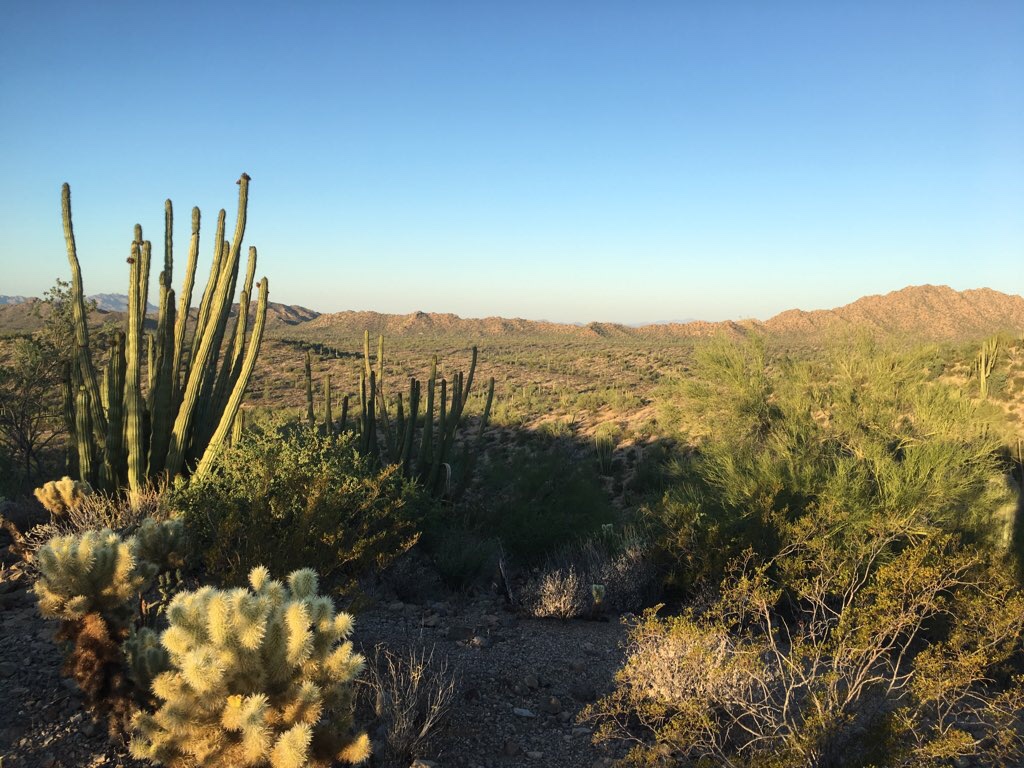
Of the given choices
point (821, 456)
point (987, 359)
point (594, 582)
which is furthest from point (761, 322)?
Result: point (594, 582)

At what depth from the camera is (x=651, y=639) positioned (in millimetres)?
5062

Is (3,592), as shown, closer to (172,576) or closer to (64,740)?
(172,576)

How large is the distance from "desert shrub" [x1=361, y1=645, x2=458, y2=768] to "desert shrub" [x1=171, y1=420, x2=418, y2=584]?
4.62ft

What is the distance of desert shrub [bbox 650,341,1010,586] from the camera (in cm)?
802

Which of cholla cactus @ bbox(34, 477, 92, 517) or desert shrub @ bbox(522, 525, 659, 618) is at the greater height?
cholla cactus @ bbox(34, 477, 92, 517)

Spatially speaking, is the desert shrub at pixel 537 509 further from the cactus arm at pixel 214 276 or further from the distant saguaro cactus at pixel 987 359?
the distant saguaro cactus at pixel 987 359

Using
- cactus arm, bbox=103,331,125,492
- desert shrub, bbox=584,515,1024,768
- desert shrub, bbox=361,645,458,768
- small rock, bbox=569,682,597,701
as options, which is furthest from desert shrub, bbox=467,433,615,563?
cactus arm, bbox=103,331,125,492

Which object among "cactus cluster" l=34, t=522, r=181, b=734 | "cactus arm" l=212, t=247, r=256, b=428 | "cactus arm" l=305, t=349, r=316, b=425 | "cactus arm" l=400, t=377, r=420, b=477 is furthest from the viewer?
"cactus arm" l=400, t=377, r=420, b=477

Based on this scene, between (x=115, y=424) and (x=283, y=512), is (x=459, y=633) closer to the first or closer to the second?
(x=283, y=512)

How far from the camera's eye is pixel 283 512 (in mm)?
6289

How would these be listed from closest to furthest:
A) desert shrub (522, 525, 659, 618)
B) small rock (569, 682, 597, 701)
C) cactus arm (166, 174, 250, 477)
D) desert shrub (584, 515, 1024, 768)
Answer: desert shrub (584, 515, 1024, 768)
small rock (569, 682, 597, 701)
desert shrub (522, 525, 659, 618)
cactus arm (166, 174, 250, 477)

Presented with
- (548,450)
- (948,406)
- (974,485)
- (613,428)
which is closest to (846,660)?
(974,485)

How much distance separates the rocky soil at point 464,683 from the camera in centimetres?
388

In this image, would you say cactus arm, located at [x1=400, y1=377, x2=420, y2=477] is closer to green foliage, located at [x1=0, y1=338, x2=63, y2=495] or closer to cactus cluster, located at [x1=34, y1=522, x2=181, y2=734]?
green foliage, located at [x1=0, y1=338, x2=63, y2=495]
